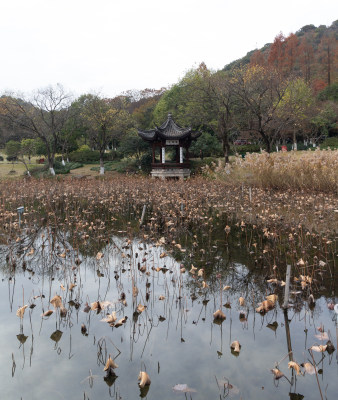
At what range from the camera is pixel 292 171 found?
11656mm

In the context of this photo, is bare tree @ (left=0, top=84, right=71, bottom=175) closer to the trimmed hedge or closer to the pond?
the trimmed hedge

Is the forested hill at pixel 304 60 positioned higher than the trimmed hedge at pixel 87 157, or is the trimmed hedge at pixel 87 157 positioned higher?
the forested hill at pixel 304 60

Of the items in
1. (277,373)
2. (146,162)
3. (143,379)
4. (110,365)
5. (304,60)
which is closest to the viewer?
(143,379)

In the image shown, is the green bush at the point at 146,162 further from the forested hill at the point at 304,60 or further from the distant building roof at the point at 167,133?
the forested hill at the point at 304,60

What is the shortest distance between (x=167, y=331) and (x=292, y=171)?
31.8 ft

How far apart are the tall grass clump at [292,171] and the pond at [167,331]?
620 centimetres

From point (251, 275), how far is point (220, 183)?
33.8 ft

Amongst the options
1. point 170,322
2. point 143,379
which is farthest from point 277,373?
point 170,322

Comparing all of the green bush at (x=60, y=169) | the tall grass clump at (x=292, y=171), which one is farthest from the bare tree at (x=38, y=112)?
the tall grass clump at (x=292, y=171)

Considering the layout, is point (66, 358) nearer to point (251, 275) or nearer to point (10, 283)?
point (10, 283)

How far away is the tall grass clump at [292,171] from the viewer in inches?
431

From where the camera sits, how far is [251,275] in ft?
15.7

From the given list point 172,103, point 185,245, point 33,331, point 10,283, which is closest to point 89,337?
point 33,331

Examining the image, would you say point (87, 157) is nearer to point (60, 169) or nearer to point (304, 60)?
point (60, 169)
